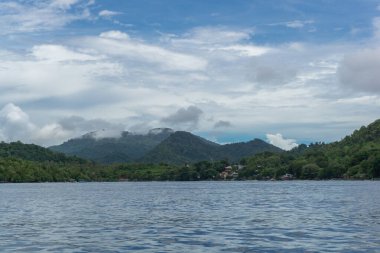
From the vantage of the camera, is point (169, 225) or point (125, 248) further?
point (169, 225)

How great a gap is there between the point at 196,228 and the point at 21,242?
52.3 ft

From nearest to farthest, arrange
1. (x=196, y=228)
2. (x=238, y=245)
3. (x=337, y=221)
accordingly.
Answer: (x=238, y=245)
(x=196, y=228)
(x=337, y=221)

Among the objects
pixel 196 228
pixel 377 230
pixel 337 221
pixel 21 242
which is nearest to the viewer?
pixel 21 242

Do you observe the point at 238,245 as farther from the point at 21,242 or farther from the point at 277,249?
the point at 21,242

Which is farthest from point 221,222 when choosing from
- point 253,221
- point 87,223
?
point 87,223

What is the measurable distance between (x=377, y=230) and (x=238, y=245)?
1439 cm

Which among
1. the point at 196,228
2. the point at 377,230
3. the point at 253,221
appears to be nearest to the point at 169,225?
the point at 196,228

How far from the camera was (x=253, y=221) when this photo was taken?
56438 millimetres

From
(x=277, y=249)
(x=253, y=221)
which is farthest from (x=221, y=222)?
(x=277, y=249)

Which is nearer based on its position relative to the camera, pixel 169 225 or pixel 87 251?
pixel 87 251

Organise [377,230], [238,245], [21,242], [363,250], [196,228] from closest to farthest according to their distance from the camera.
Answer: [363,250] < [238,245] < [21,242] < [377,230] < [196,228]

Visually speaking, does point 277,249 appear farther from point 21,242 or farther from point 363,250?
point 21,242

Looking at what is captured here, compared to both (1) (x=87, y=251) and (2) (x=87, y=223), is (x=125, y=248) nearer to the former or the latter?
(1) (x=87, y=251)

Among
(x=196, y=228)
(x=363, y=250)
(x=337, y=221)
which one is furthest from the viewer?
(x=337, y=221)
